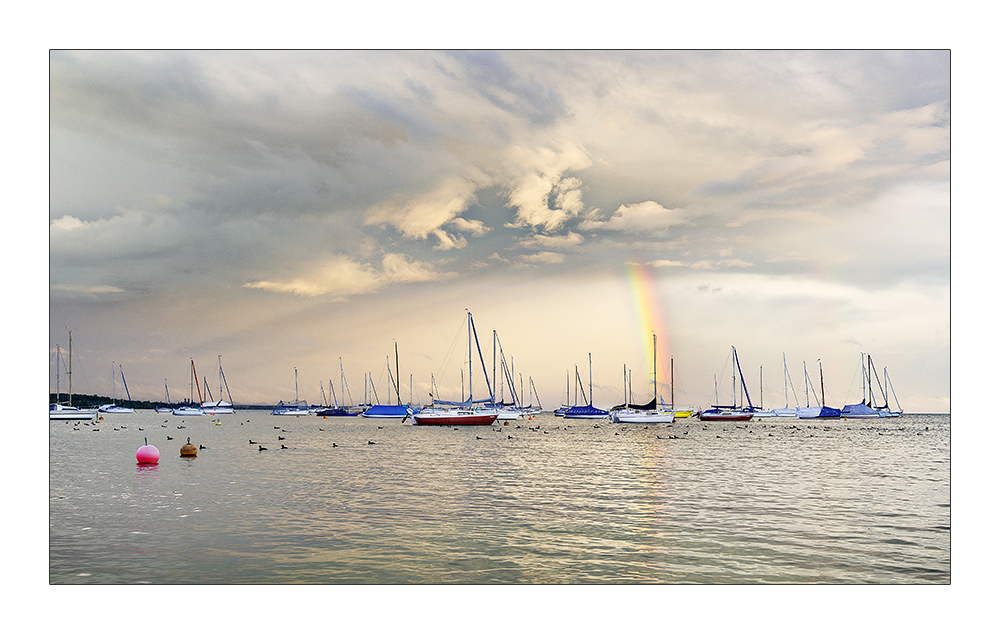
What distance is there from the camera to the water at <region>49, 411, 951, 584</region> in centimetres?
1482

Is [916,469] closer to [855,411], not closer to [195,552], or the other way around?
[195,552]

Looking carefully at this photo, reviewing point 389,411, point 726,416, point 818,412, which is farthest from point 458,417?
point 818,412

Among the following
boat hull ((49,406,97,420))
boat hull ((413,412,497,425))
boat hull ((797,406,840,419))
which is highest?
boat hull ((413,412,497,425))

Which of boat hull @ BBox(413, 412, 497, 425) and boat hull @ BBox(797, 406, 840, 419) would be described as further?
boat hull @ BBox(797, 406, 840, 419)

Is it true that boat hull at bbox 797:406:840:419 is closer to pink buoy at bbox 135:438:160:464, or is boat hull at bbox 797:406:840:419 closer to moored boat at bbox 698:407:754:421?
moored boat at bbox 698:407:754:421

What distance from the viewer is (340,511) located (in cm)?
2270

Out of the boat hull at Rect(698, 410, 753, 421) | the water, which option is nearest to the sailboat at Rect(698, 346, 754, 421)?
the boat hull at Rect(698, 410, 753, 421)

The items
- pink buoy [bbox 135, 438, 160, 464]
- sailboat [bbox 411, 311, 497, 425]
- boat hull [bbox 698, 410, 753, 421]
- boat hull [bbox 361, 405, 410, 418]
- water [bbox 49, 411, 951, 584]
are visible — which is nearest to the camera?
water [bbox 49, 411, 951, 584]

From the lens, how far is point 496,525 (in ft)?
66.1

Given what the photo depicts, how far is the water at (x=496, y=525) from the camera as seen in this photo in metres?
14.8

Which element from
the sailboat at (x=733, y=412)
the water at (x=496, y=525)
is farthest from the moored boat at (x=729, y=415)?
the water at (x=496, y=525)

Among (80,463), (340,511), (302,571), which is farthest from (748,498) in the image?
(80,463)

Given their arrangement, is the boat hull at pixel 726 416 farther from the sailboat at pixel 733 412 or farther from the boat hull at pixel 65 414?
the boat hull at pixel 65 414

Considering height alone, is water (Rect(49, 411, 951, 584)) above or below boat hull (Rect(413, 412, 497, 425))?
above
